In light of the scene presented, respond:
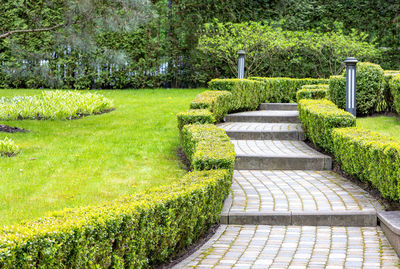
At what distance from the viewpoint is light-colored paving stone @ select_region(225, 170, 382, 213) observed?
5676 mm

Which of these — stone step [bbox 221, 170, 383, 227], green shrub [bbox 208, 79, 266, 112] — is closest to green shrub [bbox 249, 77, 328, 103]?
green shrub [bbox 208, 79, 266, 112]

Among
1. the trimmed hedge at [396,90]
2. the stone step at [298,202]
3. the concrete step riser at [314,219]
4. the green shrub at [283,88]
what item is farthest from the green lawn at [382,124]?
the green shrub at [283,88]

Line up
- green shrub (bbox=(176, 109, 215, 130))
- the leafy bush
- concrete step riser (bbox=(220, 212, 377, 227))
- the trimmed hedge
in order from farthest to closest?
the trimmed hedge → green shrub (bbox=(176, 109, 215, 130)) → the leafy bush → concrete step riser (bbox=(220, 212, 377, 227))

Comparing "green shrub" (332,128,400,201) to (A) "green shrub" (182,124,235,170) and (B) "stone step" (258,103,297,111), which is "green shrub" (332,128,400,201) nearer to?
(A) "green shrub" (182,124,235,170)

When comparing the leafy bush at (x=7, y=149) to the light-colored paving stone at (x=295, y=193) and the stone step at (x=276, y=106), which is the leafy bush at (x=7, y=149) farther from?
the stone step at (x=276, y=106)

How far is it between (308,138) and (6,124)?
21.0 ft

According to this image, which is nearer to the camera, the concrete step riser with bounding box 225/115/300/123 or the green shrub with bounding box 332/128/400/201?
the green shrub with bounding box 332/128/400/201

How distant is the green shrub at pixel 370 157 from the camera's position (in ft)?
16.9

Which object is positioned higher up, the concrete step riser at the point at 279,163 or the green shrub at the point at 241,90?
the green shrub at the point at 241,90

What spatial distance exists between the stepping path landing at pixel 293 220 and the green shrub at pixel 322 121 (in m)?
0.29

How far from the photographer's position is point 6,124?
1049 cm

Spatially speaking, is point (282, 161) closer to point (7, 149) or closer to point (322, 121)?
point (322, 121)

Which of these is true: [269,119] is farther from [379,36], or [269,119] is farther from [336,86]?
[379,36]

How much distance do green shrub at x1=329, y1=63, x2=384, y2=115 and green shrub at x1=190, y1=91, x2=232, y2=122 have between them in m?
2.46
